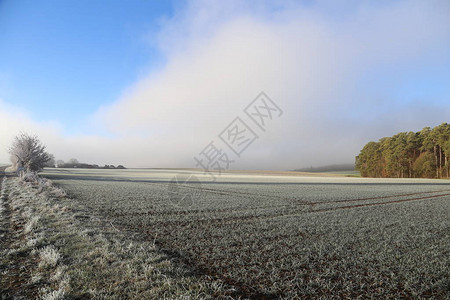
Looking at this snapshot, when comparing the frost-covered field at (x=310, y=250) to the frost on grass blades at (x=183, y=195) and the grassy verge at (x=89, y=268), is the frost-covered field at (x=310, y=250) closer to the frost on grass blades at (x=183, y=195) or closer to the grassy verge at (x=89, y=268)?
the grassy verge at (x=89, y=268)

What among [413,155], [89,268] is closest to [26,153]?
[89,268]

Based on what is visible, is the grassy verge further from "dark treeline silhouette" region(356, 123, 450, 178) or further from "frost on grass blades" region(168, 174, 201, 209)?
"dark treeline silhouette" region(356, 123, 450, 178)

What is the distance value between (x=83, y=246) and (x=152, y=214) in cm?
594

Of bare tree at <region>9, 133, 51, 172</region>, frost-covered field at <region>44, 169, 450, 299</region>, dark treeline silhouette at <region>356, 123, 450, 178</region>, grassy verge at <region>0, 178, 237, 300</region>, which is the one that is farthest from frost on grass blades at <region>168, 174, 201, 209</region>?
dark treeline silhouette at <region>356, 123, 450, 178</region>

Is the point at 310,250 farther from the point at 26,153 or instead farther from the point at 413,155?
the point at 413,155

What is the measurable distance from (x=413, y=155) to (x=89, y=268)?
103 metres

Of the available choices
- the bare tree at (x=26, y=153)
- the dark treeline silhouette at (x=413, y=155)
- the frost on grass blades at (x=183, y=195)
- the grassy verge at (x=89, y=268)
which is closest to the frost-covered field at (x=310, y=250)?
the grassy verge at (x=89, y=268)

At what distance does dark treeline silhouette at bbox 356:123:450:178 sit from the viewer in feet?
236

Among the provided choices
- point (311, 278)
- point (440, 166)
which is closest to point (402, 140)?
point (440, 166)

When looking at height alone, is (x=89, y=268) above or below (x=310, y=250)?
above

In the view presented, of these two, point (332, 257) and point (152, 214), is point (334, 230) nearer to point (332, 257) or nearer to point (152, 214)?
point (332, 257)

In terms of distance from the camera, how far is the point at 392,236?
9.20 meters

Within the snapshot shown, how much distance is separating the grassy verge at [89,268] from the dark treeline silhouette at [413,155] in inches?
3592

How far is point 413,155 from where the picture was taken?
80688 millimetres
